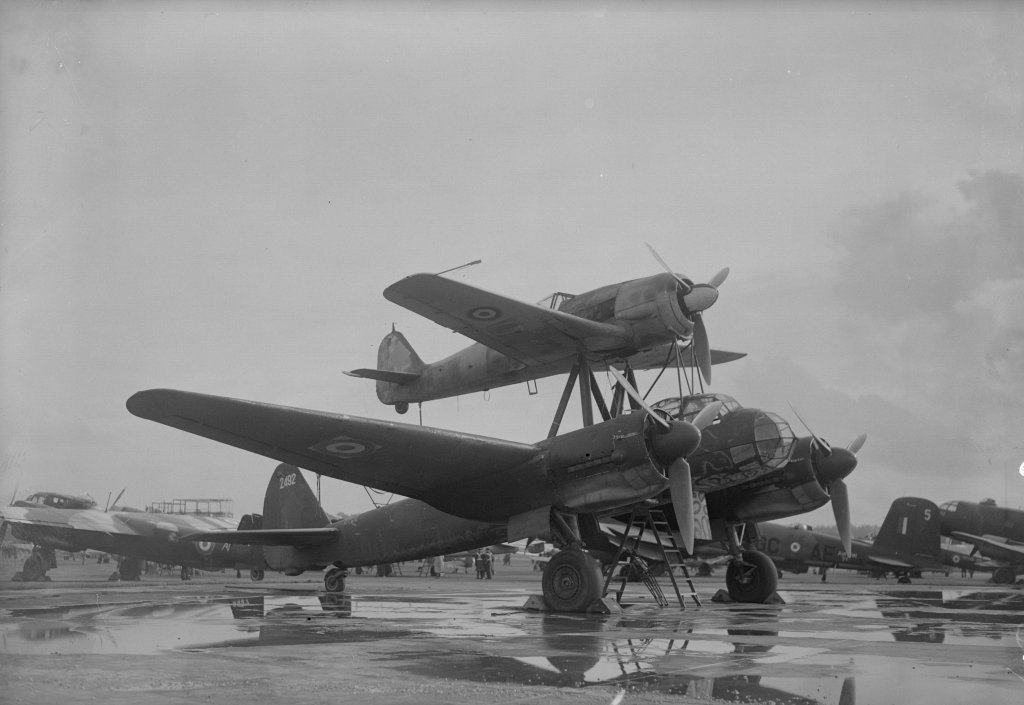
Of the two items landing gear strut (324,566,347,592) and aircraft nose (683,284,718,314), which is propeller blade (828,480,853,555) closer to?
aircraft nose (683,284,718,314)

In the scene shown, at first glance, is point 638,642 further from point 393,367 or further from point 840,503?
point 393,367

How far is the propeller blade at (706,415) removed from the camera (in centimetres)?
Result: 1579

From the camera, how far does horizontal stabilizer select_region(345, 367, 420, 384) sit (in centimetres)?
2317

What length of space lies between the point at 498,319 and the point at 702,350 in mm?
4639

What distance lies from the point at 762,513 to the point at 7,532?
3235 cm

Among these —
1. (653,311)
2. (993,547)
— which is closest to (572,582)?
(653,311)

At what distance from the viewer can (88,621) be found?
43.5 ft

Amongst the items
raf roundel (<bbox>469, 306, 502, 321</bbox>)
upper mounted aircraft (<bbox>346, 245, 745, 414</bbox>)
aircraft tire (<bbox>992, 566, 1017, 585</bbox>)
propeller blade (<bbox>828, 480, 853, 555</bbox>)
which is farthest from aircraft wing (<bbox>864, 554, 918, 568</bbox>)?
raf roundel (<bbox>469, 306, 502, 321</bbox>)

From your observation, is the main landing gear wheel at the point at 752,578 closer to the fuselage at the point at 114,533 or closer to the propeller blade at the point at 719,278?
the propeller blade at the point at 719,278

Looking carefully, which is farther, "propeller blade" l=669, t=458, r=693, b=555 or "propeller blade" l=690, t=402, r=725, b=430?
"propeller blade" l=690, t=402, r=725, b=430

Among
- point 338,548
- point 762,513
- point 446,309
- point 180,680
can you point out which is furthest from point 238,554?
point 180,680

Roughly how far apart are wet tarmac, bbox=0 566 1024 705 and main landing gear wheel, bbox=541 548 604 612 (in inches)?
10.2

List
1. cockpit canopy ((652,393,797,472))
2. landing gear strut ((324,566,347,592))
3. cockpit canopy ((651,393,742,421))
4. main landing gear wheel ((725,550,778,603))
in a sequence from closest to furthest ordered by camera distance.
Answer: cockpit canopy ((652,393,797,472)) → cockpit canopy ((651,393,742,421)) → main landing gear wheel ((725,550,778,603)) → landing gear strut ((324,566,347,592))

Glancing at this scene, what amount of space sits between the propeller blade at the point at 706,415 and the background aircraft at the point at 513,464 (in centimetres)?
206
